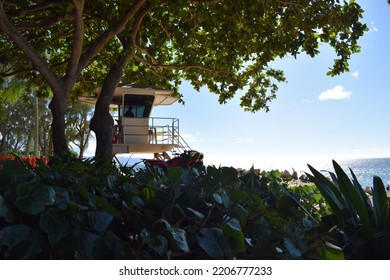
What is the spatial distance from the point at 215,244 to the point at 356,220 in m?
0.61

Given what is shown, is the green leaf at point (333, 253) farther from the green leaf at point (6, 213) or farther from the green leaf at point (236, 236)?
the green leaf at point (6, 213)

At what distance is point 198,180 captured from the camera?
1793 mm

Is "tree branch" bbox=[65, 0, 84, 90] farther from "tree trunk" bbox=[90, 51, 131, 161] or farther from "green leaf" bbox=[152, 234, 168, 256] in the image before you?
"green leaf" bbox=[152, 234, 168, 256]

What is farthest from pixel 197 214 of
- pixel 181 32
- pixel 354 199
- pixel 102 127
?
pixel 181 32

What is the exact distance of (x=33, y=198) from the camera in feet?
3.60

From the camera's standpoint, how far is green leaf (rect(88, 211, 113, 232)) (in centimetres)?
108

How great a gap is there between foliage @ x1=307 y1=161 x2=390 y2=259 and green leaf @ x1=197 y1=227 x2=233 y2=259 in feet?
1.25

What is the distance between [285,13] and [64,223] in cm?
876

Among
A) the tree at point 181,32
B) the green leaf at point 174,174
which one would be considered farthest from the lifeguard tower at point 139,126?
the green leaf at point 174,174

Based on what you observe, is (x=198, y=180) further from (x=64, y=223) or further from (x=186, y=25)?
(x=186, y=25)

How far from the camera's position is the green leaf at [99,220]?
108 centimetres

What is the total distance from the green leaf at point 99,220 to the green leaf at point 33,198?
0.38 feet

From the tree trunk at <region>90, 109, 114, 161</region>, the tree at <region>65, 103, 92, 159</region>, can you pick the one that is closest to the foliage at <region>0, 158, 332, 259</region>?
the tree trunk at <region>90, 109, 114, 161</region>

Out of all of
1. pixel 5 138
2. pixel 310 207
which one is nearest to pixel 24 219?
pixel 310 207
